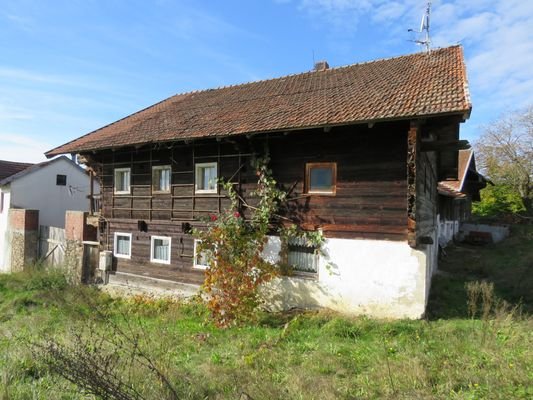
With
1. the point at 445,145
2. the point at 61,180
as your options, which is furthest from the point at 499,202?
the point at 61,180

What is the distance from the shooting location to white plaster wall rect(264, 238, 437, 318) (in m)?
8.75

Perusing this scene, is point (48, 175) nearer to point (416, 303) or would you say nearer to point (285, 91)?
point (285, 91)

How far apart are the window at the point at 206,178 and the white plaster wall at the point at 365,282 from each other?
3.75 meters

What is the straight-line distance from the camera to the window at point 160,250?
13.1 meters

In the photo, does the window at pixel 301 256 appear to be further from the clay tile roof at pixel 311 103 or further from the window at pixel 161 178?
the window at pixel 161 178

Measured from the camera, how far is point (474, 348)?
6.05 m

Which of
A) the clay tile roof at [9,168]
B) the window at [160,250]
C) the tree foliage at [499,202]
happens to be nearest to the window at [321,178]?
the window at [160,250]

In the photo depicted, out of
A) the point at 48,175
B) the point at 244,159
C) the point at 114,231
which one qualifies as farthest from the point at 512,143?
the point at 48,175

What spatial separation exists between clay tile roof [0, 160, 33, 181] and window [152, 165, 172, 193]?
14860 millimetres

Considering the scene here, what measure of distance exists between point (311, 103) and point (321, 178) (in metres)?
2.42

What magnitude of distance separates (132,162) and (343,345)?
10210 millimetres

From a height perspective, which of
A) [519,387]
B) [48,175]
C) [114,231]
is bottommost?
[519,387]

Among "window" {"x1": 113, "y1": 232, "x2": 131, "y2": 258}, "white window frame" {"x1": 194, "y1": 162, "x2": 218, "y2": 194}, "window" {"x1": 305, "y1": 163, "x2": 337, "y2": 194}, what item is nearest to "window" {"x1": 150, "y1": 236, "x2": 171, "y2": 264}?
"window" {"x1": 113, "y1": 232, "x2": 131, "y2": 258}

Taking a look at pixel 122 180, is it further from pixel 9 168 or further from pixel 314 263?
pixel 9 168
